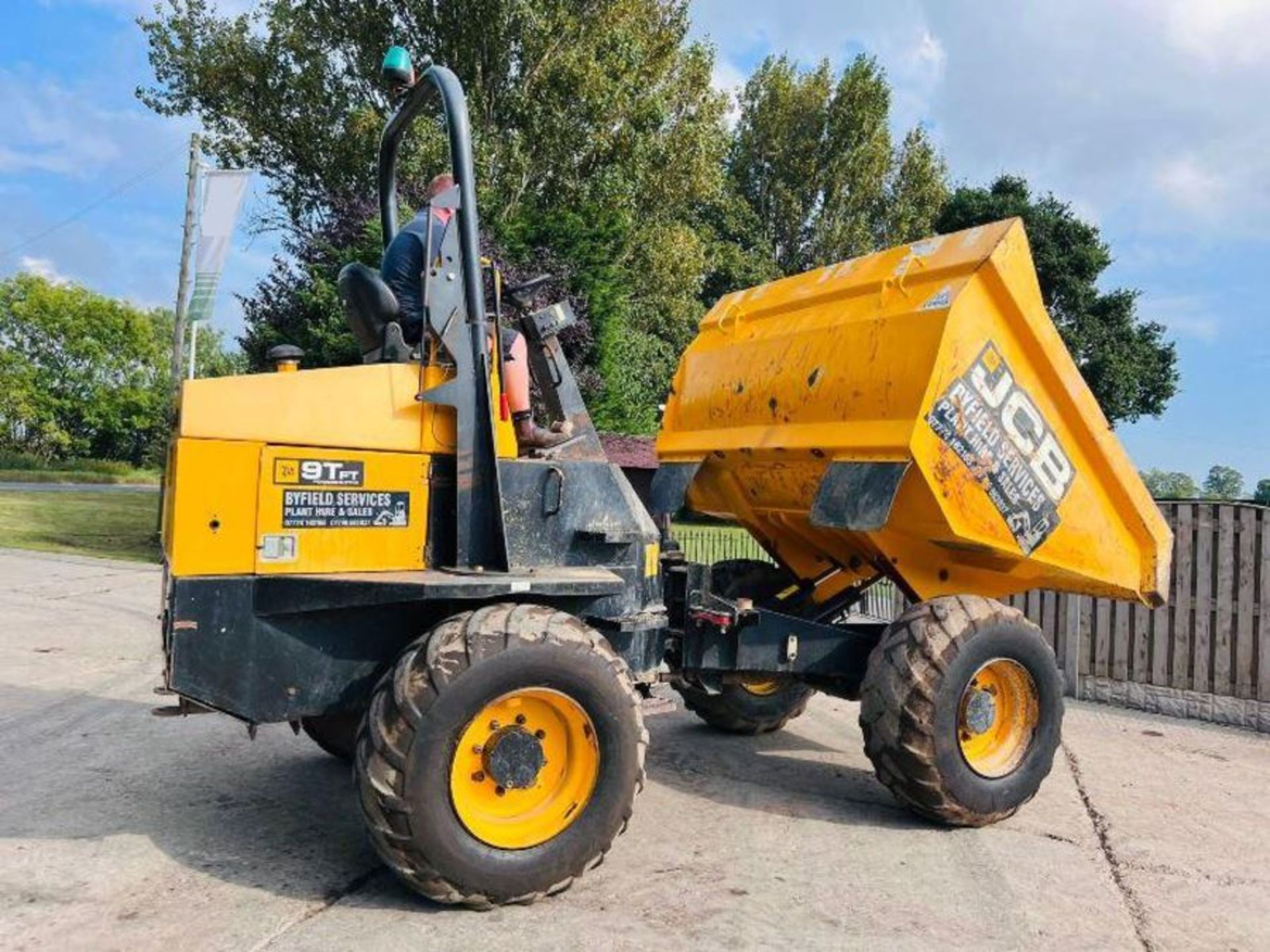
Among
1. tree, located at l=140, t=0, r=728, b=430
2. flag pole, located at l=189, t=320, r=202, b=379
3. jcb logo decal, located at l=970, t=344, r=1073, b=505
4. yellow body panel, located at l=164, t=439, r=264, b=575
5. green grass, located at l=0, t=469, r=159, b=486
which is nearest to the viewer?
yellow body panel, located at l=164, t=439, r=264, b=575

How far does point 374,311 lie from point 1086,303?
3249 centimetres

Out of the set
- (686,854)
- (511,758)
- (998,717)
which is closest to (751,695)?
(998,717)

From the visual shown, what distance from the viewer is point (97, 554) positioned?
16719 mm

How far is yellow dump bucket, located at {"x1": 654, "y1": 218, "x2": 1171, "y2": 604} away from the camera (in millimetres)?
4926

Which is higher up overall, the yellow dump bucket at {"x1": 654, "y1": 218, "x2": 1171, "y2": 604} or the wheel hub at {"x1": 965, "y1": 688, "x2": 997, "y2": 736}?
the yellow dump bucket at {"x1": 654, "y1": 218, "x2": 1171, "y2": 604}

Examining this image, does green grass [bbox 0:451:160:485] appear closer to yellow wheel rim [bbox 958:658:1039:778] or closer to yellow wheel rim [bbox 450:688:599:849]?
yellow wheel rim [bbox 450:688:599:849]

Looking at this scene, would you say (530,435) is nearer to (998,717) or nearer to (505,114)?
(998,717)

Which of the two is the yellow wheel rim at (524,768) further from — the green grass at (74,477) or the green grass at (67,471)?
the green grass at (67,471)

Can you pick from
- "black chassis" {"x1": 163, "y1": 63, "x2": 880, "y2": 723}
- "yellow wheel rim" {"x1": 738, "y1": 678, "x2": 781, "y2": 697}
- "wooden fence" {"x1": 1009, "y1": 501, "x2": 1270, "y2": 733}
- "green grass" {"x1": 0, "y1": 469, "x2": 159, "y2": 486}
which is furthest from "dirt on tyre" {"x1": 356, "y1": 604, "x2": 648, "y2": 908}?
"green grass" {"x1": 0, "y1": 469, "x2": 159, "y2": 486}

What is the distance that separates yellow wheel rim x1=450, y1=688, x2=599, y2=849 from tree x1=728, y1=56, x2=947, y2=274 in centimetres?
3150

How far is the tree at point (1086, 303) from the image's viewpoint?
106 ft

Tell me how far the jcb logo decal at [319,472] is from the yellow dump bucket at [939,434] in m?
2.28

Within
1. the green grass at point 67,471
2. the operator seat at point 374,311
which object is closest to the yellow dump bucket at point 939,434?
the operator seat at point 374,311

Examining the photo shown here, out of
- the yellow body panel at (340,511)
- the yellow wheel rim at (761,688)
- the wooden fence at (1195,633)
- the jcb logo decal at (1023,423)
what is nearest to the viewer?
the yellow body panel at (340,511)
